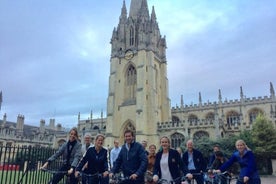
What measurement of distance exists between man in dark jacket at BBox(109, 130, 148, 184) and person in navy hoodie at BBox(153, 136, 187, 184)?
0.44 meters

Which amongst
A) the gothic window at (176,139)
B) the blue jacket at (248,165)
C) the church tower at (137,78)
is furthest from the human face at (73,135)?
the gothic window at (176,139)

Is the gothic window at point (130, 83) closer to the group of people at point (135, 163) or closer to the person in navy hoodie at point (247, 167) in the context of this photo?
the group of people at point (135, 163)

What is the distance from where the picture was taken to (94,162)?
5.67 meters

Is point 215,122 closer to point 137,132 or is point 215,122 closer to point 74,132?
point 137,132

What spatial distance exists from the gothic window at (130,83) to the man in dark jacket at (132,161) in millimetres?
35659

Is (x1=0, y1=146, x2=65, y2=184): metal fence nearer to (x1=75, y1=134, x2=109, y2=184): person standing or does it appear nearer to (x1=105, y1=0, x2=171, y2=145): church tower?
(x1=75, y1=134, x2=109, y2=184): person standing

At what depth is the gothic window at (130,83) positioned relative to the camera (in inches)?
1628

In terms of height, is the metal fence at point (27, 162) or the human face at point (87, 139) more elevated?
the human face at point (87, 139)

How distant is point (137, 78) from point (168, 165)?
34643 mm

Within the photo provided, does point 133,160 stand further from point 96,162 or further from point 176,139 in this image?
point 176,139

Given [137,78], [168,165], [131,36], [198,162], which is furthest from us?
[131,36]

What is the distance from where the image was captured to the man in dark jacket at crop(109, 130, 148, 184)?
4.98 meters

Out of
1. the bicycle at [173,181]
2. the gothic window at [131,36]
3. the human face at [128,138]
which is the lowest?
the bicycle at [173,181]

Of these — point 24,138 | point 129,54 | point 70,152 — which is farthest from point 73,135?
point 24,138
